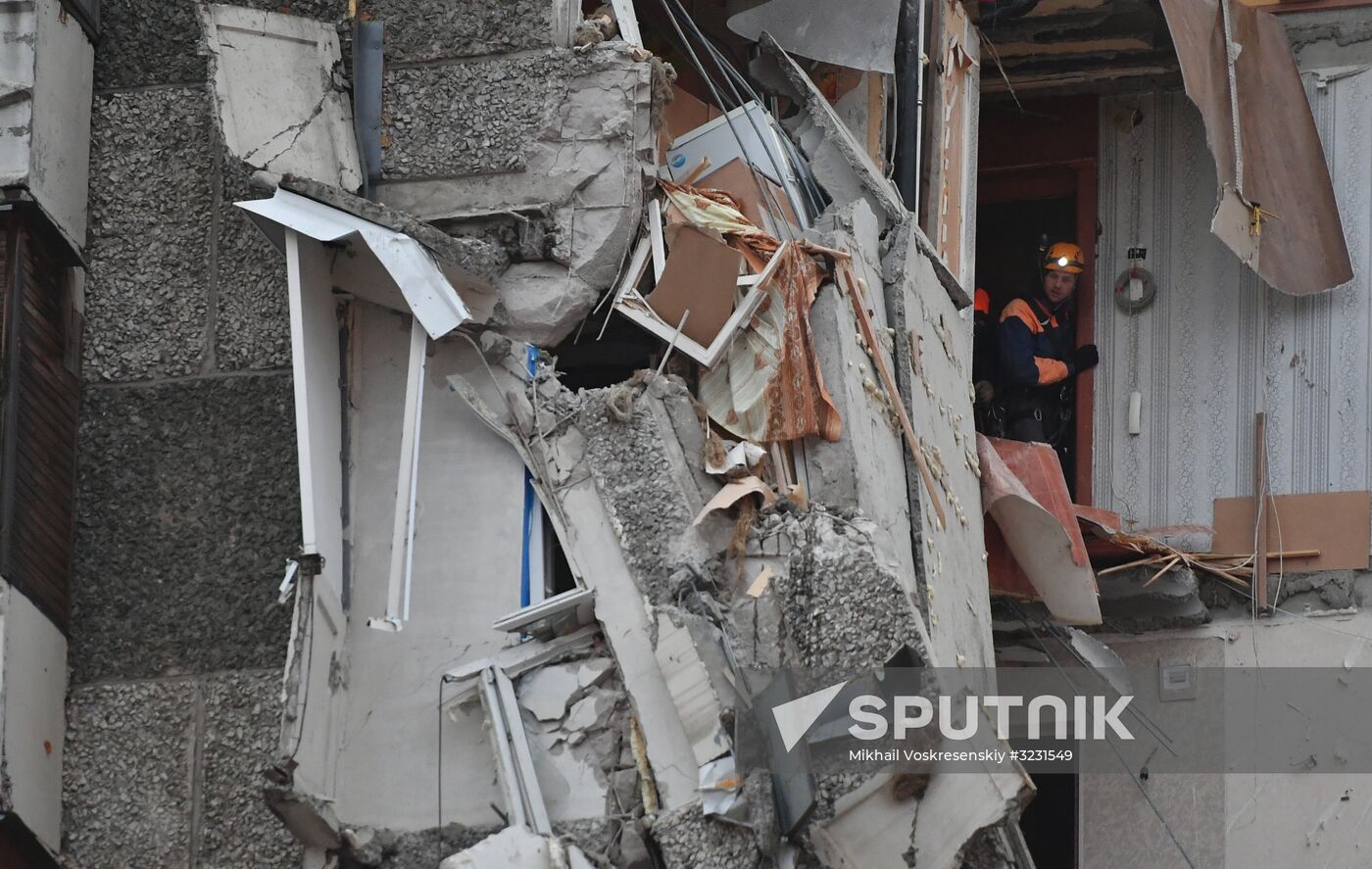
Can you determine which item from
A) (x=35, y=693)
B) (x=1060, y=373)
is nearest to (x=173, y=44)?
(x=35, y=693)

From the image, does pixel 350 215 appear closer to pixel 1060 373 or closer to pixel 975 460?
pixel 975 460

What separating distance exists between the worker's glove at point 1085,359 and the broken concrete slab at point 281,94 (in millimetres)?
5070

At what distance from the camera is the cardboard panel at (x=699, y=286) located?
668cm

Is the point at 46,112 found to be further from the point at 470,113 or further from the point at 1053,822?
the point at 1053,822

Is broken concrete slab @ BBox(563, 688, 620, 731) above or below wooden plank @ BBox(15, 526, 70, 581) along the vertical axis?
below

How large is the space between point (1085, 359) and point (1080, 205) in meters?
1.04

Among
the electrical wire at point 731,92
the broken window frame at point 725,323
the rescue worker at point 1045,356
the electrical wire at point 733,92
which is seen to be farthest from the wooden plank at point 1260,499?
the broken window frame at point 725,323

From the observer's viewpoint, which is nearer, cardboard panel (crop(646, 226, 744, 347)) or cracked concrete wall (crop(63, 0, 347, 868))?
cracked concrete wall (crop(63, 0, 347, 868))

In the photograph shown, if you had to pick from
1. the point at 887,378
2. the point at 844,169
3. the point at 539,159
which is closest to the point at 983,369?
the point at 844,169

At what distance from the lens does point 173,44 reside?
7.12m

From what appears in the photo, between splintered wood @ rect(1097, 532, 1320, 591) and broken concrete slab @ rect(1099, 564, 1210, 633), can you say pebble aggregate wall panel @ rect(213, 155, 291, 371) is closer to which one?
splintered wood @ rect(1097, 532, 1320, 591)

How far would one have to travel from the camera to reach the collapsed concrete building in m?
6.18

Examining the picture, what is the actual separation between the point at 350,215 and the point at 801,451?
179 centimetres

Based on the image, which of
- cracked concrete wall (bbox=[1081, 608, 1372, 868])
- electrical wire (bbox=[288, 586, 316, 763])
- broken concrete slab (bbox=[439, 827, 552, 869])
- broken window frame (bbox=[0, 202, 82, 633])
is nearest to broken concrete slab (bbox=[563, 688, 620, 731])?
broken concrete slab (bbox=[439, 827, 552, 869])
